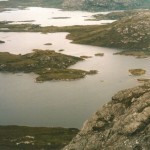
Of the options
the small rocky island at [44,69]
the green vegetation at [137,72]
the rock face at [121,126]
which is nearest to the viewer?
the rock face at [121,126]

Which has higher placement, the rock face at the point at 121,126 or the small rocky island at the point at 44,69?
the rock face at the point at 121,126

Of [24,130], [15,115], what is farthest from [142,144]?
[15,115]

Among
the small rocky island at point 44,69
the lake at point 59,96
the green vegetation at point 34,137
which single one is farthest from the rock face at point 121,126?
the small rocky island at point 44,69

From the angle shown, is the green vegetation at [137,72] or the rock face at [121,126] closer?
the rock face at [121,126]

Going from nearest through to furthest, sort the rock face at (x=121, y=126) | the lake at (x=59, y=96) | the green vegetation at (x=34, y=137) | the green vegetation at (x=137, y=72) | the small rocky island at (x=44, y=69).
Result: 1. the rock face at (x=121, y=126)
2. the green vegetation at (x=34, y=137)
3. the lake at (x=59, y=96)
4. the small rocky island at (x=44, y=69)
5. the green vegetation at (x=137, y=72)

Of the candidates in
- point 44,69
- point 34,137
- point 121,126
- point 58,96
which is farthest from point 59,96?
point 121,126

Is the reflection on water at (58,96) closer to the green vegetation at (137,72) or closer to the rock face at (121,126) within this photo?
the green vegetation at (137,72)

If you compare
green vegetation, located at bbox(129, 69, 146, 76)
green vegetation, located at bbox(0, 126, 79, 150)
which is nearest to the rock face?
green vegetation, located at bbox(0, 126, 79, 150)

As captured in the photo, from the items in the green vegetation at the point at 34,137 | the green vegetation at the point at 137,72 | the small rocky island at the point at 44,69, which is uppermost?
the green vegetation at the point at 34,137
